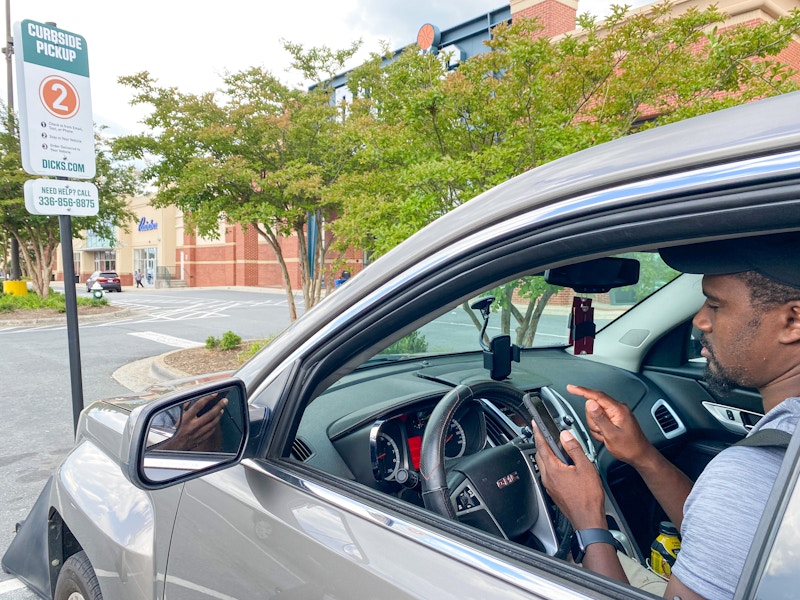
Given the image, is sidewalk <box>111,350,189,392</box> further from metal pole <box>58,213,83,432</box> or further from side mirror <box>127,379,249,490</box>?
side mirror <box>127,379,249,490</box>

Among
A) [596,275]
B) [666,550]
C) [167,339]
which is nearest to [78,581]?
[666,550]

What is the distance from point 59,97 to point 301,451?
13.7 ft

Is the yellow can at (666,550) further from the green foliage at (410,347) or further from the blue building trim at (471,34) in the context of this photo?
the blue building trim at (471,34)

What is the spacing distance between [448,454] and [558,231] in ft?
3.51

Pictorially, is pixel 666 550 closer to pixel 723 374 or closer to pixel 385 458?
pixel 723 374

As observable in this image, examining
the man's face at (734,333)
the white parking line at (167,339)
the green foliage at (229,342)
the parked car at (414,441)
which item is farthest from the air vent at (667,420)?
the white parking line at (167,339)

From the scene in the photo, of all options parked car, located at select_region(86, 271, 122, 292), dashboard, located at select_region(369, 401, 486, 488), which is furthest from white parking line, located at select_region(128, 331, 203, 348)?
parked car, located at select_region(86, 271, 122, 292)

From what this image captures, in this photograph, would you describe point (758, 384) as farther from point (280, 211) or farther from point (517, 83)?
point (280, 211)

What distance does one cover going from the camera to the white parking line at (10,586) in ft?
10.2

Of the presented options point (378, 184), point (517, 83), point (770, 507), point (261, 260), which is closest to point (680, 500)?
point (770, 507)

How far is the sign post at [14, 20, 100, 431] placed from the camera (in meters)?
4.14

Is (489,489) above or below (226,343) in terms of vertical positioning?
above

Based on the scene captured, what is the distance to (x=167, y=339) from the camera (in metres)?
13.9

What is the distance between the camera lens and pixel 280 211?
34.4ft
